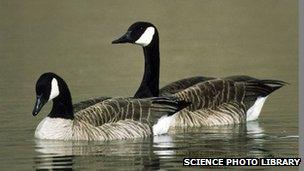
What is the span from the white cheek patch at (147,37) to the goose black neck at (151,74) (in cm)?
5

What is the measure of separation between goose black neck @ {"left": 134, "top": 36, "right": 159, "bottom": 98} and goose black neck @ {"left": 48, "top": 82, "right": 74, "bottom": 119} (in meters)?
1.39

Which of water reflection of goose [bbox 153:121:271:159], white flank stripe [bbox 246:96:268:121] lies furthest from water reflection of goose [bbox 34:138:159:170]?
white flank stripe [bbox 246:96:268:121]

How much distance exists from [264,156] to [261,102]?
341 cm

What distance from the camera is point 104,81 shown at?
65.3 feet

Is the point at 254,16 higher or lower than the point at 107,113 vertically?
higher

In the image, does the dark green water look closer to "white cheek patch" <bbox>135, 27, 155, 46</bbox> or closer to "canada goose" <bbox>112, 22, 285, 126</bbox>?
"canada goose" <bbox>112, 22, 285, 126</bbox>

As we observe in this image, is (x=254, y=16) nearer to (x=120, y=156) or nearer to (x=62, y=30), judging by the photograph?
(x=62, y=30)

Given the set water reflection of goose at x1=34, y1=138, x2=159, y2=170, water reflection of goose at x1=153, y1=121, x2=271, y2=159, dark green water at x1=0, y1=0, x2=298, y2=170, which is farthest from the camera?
dark green water at x1=0, y1=0, x2=298, y2=170

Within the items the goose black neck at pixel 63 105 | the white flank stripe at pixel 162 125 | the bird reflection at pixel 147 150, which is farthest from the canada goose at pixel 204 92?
the goose black neck at pixel 63 105

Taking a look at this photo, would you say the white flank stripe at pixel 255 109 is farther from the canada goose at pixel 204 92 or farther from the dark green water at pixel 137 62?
the dark green water at pixel 137 62

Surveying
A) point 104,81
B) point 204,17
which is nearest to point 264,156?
point 104,81

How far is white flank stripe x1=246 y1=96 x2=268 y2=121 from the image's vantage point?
16.9 meters

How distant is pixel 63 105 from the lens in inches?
589

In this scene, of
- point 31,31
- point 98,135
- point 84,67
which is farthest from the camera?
point 31,31
